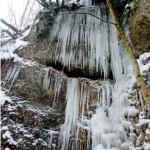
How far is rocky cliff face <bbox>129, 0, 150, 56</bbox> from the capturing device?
5570 millimetres

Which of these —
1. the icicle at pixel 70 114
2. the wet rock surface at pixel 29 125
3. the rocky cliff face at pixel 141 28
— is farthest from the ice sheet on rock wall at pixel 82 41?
the wet rock surface at pixel 29 125

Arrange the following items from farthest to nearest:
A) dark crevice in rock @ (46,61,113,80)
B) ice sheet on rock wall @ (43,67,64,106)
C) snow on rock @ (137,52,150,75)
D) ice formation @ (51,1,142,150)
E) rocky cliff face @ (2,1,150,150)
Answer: dark crevice in rock @ (46,61,113,80) < ice sheet on rock wall @ (43,67,64,106) < snow on rock @ (137,52,150,75) < ice formation @ (51,1,142,150) < rocky cliff face @ (2,1,150,150)

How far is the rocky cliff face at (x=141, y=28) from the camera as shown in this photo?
5.57 m

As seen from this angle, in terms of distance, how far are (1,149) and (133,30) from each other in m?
3.68

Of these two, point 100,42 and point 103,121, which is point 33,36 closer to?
point 100,42

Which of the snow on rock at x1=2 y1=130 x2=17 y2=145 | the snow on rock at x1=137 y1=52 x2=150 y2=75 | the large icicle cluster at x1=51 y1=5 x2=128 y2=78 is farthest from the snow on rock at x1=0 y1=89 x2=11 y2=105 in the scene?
the snow on rock at x1=137 y1=52 x2=150 y2=75

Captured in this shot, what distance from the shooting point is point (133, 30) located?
581 centimetres

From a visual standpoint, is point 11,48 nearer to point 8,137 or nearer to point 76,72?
point 76,72

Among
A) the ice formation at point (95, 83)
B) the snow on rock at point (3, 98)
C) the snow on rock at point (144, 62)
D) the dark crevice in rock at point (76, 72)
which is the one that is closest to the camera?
the ice formation at point (95, 83)

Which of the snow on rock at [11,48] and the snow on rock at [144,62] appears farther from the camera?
the snow on rock at [11,48]

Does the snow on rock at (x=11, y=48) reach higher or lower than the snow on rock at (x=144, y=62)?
higher

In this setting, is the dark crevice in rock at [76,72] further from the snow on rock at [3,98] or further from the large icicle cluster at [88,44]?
the snow on rock at [3,98]

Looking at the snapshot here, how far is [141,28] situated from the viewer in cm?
566

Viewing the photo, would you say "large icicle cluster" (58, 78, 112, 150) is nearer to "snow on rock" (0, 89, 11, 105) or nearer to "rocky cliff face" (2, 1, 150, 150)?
"rocky cliff face" (2, 1, 150, 150)
